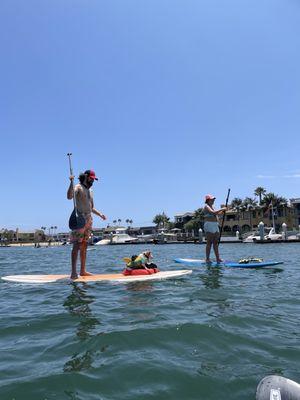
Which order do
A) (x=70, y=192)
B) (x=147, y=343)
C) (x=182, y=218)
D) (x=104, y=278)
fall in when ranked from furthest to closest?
(x=182, y=218) → (x=70, y=192) → (x=104, y=278) → (x=147, y=343)

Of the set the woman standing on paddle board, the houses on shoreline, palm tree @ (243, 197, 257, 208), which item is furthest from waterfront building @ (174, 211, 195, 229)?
the woman standing on paddle board

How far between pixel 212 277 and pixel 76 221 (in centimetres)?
337

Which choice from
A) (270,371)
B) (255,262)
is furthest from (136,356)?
(255,262)

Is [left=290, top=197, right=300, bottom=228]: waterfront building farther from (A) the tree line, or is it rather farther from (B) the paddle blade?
(B) the paddle blade

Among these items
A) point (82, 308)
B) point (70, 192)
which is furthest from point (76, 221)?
point (82, 308)

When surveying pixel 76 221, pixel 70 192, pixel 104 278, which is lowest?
pixel 104 278

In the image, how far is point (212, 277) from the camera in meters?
8.89

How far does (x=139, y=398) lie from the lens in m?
2.80

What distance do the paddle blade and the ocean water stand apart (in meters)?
2.28

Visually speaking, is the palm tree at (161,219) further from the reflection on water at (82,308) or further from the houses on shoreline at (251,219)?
the reflection on water at (82,308)

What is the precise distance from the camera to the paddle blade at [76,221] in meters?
9.10

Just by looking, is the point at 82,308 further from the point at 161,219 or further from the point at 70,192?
the point at 161,219

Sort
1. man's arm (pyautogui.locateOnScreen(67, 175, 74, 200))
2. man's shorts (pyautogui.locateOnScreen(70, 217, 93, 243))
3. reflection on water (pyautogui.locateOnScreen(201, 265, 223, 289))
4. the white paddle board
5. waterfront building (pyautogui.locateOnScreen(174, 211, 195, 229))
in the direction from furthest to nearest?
Result: 1. waterfront building (pyautogui.locateOnScreen(174, 211, 195, 229))
2. man's arm (pyautogui.locateOnScreen(67, 175, 74, 200))
3. man's shorts (pyautogui.locateOnScreen(70, 217, 93, 243))
4. the white paddle board
5. reflection on water (pyautogui.locateOnScreen(201, 265, 223, 289))

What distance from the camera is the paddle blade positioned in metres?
9.10
